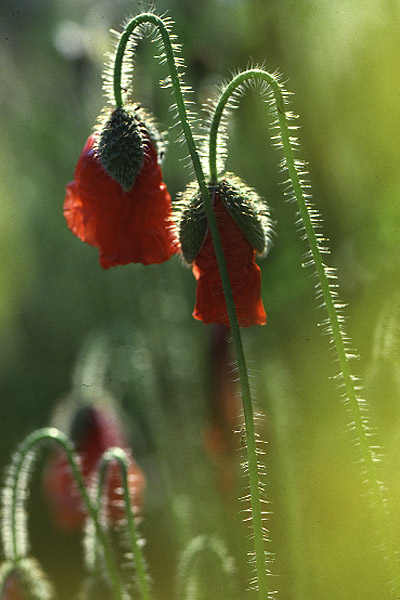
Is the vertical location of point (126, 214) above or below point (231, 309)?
above

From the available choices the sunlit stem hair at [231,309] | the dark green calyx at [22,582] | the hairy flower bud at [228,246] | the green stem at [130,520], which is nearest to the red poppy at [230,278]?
the hairy flower bud at [228,246]

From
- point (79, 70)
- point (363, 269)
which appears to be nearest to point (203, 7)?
point (79, 70)

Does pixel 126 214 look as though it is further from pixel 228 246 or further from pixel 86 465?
pixel 86 465

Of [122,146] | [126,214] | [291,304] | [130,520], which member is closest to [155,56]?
[122,146]

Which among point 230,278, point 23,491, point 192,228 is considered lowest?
point 23,491

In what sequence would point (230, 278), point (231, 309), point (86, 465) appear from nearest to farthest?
point (231, 309) → point (230, 278) → point (86, 465)

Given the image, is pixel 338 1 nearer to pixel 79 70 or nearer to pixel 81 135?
pixel 79 70

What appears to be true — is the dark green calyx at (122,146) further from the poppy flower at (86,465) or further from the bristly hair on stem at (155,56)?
the poppy flower at (86,465)

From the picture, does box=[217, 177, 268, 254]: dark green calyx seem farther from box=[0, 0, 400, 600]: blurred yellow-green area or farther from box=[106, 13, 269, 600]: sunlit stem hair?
box=[0, 0, 400, 600]: blurred yellow-green area
